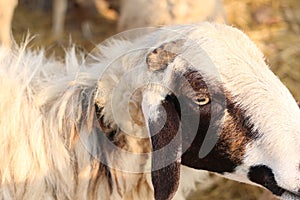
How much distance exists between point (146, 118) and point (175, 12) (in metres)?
1.48

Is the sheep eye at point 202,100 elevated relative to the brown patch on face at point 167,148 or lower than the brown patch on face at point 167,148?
elevated

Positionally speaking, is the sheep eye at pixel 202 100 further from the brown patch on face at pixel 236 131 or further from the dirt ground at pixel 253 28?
the dirt ground at pixel 253 28

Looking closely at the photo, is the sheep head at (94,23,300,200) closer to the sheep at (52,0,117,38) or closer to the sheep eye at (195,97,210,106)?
the sheep eye at (195,97,210,106)

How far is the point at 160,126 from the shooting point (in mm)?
1678

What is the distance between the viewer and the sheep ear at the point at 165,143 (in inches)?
66.2

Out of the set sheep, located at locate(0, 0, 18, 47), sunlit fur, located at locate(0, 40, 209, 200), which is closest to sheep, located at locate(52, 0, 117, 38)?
sheep, located at locate(0, 0, 18, 47)

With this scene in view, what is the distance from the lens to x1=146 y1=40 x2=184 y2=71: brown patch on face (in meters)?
1.73

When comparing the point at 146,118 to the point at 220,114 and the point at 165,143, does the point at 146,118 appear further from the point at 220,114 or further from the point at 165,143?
the point at 220,114

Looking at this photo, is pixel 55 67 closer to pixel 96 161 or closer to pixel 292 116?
pixel 96 161

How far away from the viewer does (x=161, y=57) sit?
1739 mm

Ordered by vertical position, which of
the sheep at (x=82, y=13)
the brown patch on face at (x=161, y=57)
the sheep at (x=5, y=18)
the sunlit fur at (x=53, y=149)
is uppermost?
the sheep at (x=82, y=13)

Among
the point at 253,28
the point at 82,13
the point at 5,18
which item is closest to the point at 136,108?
the point at 5,18

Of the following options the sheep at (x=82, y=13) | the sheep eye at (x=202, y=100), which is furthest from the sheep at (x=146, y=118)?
the sheep at (x=82, y=13)

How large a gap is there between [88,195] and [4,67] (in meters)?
0.49
